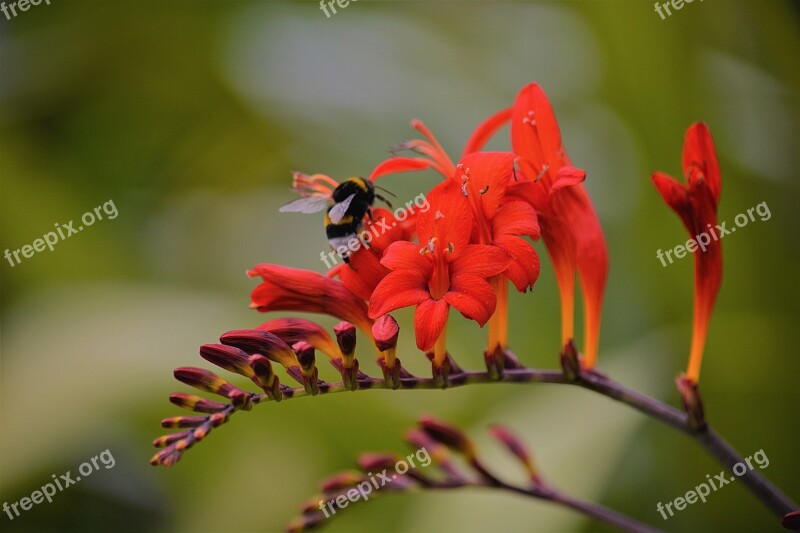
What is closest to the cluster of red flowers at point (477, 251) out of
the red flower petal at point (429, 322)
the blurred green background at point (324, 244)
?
the red flower petal at point (429, 322)

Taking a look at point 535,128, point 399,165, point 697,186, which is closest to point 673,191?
point 697,186

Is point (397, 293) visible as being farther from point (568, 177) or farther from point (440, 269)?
point (568, 177)

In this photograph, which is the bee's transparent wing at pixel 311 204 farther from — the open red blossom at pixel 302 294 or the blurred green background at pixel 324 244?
the blurred green background at pixel 324 244

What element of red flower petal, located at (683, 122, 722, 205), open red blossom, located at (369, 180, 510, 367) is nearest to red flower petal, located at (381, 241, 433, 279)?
open red blossom, located at (369, 180, 510, 367)

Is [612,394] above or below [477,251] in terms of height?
below

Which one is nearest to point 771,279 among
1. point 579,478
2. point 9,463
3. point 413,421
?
point 579,478

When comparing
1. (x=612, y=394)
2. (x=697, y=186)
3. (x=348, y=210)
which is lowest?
(x=612, y=394)

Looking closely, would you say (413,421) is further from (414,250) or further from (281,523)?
(414,250)
